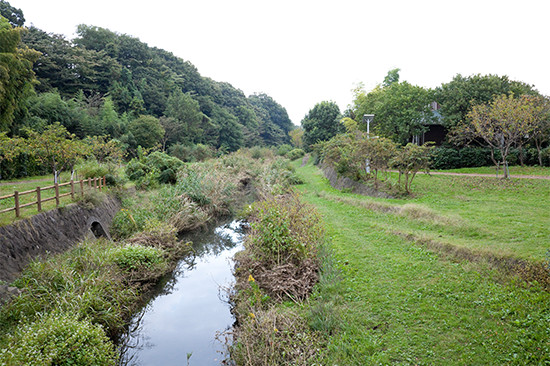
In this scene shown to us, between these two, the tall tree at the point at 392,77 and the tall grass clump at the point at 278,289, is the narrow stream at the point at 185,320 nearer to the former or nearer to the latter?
the tall grass clump at the point at 278,289

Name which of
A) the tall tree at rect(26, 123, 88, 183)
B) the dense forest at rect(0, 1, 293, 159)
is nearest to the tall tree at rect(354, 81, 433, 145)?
the tall tree at rect(26, 123, 88, 183)

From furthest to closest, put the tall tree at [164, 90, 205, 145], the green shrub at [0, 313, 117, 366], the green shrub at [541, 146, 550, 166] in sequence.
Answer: the tall tree at [164, 90, 205, 145], the green shrub at [541, 146, 550, 166], the green shrub at [0, 313, 117, 366]

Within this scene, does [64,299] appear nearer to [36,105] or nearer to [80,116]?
[36,105]

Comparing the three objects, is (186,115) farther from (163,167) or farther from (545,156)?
(545,156)

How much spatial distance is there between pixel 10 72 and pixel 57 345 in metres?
13.4

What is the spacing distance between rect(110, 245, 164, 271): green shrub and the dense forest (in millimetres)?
9161

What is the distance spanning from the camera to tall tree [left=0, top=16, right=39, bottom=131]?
1277 cm

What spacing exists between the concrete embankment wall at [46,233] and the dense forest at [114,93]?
21.3 ft

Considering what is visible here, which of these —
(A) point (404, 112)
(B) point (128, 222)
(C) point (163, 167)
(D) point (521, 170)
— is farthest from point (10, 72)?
(D) point (521, 170)

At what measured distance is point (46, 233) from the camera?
9.23m

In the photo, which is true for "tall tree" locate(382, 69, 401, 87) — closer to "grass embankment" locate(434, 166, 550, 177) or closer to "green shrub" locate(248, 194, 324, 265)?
"grass embankment" locate(434, 166, 550, 177)

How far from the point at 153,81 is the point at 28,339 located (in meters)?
54.3

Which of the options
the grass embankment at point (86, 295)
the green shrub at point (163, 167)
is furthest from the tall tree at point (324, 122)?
the grass embankment at point (86, 295)

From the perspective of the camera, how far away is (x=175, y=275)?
1075 cm
